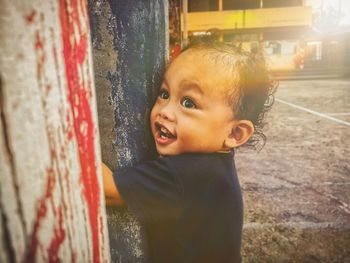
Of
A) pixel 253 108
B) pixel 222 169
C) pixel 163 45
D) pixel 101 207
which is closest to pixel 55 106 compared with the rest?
pixel 101 207

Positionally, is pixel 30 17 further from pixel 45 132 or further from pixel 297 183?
pixel 297 183

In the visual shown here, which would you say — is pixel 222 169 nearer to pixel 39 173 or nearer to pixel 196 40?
pixel 196 40

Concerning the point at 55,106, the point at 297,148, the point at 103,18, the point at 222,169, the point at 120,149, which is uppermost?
the point at 103,18

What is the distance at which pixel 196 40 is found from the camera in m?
1.23

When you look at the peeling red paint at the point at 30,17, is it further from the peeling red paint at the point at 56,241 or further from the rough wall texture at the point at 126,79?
the rough wall texture at the point at 126,79

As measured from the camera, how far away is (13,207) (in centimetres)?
34

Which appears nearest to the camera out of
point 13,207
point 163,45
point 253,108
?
point 13,207

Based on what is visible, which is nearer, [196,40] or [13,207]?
[13,207]

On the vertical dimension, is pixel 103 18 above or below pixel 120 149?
above

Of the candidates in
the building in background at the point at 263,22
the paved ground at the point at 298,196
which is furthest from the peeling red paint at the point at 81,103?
the building in background at the point at 263,22

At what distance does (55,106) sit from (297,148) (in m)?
3.90

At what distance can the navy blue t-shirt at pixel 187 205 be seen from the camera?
2.62ft

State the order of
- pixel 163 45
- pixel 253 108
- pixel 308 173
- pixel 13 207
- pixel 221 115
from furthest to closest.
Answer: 1. pixel 308 173
2. pixel 253 108
3. pixel 221 115
4. pixel 163 45
5. pixel 13 207

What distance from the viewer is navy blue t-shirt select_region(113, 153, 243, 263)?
800 mm
